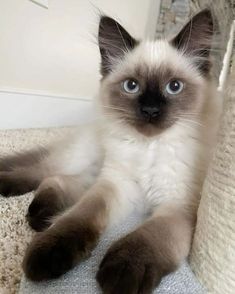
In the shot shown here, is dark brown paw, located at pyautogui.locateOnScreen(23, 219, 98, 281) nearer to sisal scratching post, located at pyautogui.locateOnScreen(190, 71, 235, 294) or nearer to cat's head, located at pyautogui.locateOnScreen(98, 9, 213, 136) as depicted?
sisal scratching post, located at pyautogui.locateOnScreen(190, 71, 235, 294)

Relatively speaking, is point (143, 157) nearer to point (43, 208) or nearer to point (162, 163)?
point (162, 163)

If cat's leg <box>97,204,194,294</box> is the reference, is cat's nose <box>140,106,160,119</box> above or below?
above

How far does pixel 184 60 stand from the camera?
118cm

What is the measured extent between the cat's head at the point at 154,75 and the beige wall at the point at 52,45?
0.75 m

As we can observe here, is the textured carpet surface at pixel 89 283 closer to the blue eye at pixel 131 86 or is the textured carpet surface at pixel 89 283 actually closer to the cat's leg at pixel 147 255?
the cat's leg at pixel 147 255

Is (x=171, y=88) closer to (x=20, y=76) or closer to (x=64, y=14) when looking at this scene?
(x=20, y=76)

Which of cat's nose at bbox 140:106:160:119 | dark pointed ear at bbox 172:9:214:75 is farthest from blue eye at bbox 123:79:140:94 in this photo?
dark pointed ear at bbox 172:9:214:75

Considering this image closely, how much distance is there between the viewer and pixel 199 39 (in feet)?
3.77

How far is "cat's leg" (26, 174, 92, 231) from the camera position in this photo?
39.6 inches

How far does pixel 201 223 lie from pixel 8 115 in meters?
1.74

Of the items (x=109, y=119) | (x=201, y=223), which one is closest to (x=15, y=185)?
(x=109, y=119)

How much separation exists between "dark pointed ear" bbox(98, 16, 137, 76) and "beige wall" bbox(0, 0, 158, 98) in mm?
713

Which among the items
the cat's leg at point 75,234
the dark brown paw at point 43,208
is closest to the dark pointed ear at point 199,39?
the cat's leg at point 75,234

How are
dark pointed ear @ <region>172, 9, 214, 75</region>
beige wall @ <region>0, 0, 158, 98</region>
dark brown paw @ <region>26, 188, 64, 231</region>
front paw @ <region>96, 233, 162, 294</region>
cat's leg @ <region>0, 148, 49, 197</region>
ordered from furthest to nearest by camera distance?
beige wall @ <region>0, 0, 158, 98</region>
cat's leg @ <region>0, 148, 49, 197</region>
dark pointed ear @ <region>172, 9, 214, 75</region>
dark brown paw @ <region>26, 188, 64, 231</region>
front paw @ <region>96, 233, 162, 294</region>
